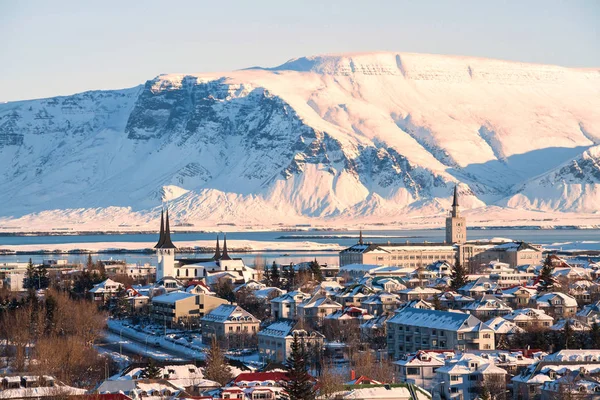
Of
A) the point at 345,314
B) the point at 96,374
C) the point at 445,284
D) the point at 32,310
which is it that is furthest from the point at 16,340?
the point at 445,284

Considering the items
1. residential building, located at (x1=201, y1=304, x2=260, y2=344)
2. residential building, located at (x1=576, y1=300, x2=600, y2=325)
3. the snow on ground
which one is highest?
residential building, located at (x1=576, y1=300, x2=600, y2=325)

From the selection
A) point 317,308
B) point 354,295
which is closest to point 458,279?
point 354,295

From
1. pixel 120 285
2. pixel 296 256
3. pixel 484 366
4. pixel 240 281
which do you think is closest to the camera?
pixel 484 366

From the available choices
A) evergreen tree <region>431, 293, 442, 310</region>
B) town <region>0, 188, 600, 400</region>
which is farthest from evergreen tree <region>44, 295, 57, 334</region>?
evergreen tree <region>431, 293, 442, 310</region>

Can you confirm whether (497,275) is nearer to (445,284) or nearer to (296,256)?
(445,284)

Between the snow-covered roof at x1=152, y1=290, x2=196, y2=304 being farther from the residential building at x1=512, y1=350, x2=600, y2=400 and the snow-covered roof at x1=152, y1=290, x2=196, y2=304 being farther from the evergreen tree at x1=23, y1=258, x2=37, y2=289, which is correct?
the residential building at x1=512, y1=350, x2=600, y2=400

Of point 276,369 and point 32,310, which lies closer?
point 276,369
